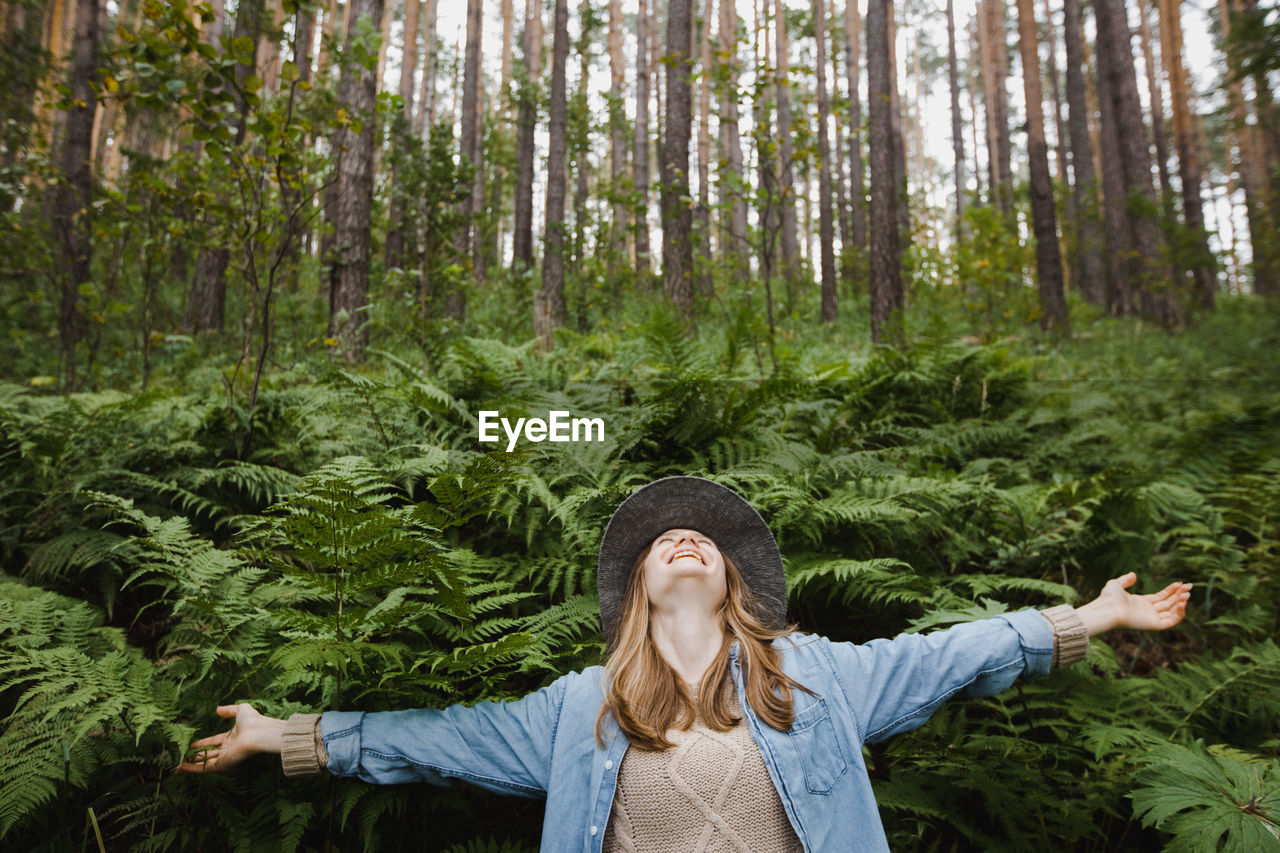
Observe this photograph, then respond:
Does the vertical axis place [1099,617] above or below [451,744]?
above

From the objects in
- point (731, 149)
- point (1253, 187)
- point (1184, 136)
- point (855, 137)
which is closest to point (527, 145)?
point (731, 149)

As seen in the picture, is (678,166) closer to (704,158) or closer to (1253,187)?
(704,158)

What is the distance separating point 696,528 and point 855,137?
19207 mm

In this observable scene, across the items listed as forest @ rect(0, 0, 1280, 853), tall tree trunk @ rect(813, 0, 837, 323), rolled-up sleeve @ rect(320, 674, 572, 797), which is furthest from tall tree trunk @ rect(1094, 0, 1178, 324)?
rolled-up sleeve @ rect(320, 674, 572, 797)

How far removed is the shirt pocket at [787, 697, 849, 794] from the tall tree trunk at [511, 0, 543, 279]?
10801 millimetres

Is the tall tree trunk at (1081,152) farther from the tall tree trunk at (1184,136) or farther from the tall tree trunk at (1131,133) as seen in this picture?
the tall tree trunk at (1131,133)

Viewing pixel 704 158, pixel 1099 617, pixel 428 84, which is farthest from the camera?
pixel 428 84

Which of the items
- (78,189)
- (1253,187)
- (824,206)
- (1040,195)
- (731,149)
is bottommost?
(78,189)

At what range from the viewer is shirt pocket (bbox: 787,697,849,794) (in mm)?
1818

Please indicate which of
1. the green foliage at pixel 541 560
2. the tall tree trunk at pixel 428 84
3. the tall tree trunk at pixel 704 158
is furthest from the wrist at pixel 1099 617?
the tall tree trunk at pixel 428 84

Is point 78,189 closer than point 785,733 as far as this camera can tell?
No

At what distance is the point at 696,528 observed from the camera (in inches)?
88.5

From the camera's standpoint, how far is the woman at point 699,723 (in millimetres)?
1789

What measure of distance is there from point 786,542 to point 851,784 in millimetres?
1284
